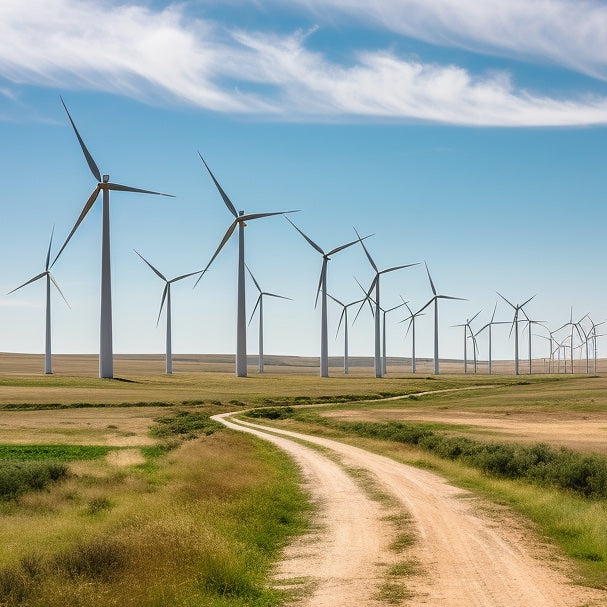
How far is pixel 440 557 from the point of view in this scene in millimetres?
19984

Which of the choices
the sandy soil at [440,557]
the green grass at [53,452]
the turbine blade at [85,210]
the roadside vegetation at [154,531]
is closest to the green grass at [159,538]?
the roadside vegetation at [154,531]

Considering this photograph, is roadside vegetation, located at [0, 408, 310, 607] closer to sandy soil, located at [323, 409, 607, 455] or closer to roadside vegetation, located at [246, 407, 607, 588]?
roadside vegetation, located at [246, 407, 607, 588]

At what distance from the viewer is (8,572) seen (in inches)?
586

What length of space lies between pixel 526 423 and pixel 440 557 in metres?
54.8

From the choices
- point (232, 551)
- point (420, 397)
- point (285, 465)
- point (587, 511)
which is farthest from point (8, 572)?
point (420, 397)

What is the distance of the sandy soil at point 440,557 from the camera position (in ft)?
53.6

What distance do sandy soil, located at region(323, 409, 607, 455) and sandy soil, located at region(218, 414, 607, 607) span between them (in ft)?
65.1

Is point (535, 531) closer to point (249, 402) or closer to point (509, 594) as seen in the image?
point (509, 594)

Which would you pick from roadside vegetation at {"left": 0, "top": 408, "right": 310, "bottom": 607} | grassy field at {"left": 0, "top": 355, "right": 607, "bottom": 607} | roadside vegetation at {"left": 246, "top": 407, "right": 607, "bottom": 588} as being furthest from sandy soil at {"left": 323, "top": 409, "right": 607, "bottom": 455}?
roadside vegetation at {"left": 0, "top": 408, "right": 310, "bottom": 607}

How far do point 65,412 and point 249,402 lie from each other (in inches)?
1050

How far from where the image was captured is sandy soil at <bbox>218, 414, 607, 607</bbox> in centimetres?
1634

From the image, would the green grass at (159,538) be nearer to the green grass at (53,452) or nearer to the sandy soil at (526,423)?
the green grass at (53,452)

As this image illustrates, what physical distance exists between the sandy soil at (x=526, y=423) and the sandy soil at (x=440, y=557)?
781 inches

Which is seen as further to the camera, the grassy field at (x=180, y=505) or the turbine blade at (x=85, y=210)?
the turbine blade at (x=85, y=210)
